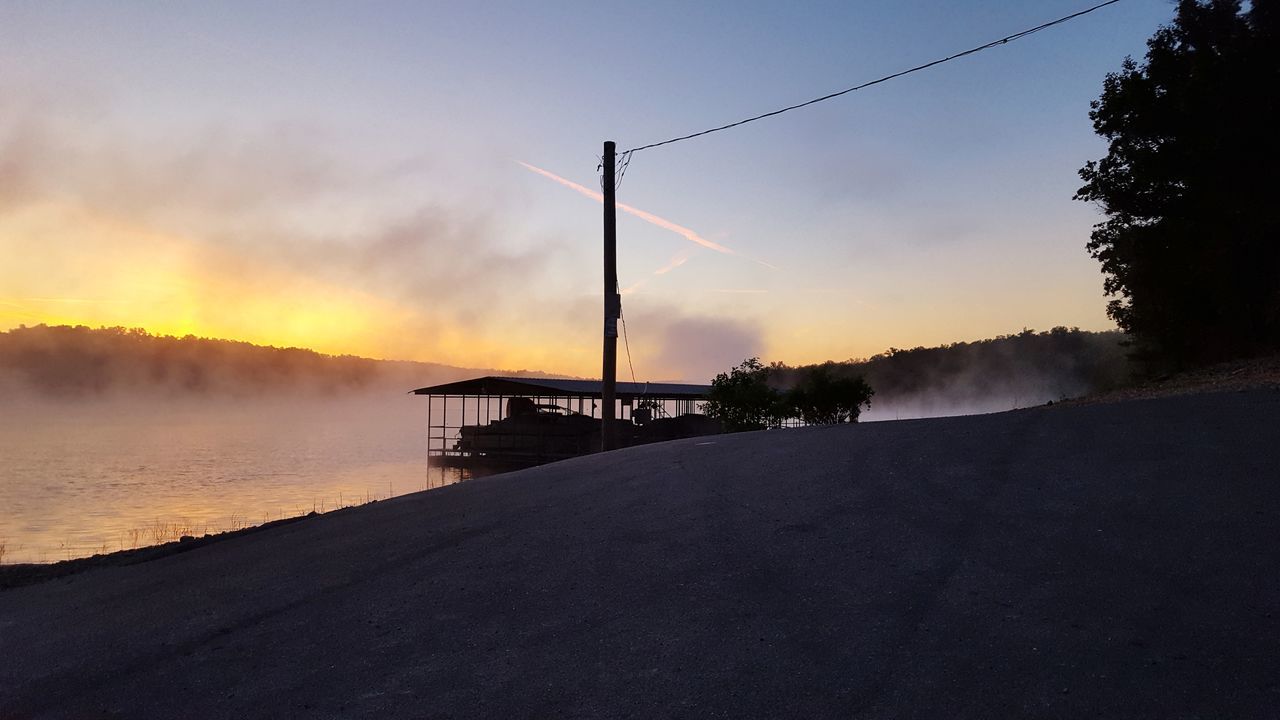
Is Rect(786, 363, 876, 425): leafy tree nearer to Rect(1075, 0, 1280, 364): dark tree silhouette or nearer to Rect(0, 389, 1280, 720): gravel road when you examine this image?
Rect(1075, 0, 1280, 364): dark tree silhouette

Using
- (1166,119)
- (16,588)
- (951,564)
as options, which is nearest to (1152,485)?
(951,564)

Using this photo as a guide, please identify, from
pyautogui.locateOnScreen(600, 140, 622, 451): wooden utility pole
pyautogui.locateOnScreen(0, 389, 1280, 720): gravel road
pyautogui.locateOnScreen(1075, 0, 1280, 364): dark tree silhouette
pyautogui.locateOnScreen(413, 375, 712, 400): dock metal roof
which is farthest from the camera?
pyautogui.locateOnScreen(413, 375, 712, 400): dock metal roof

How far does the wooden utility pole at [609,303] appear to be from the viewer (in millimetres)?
16641

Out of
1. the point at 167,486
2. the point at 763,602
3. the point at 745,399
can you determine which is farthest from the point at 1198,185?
the point at 167,486

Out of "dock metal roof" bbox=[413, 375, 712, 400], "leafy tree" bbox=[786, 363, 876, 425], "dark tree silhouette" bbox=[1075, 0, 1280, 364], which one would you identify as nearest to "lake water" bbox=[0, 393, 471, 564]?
"dock metal roof" bbox=[413, 375, 712, 400]

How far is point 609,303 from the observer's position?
54.8 ft

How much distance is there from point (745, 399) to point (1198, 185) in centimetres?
1692

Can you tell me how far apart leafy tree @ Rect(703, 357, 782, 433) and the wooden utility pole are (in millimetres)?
15512

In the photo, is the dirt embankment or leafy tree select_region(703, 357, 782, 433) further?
leafy tree select_region(703, 357, 782, 433)

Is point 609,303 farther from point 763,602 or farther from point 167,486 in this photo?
point 167,486

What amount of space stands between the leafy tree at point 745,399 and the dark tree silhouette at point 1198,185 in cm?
1344

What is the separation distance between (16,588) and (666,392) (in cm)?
3987

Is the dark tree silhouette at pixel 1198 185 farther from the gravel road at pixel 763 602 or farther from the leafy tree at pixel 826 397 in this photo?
the gravel road at pixel 763 602

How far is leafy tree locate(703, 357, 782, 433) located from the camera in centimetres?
3212
